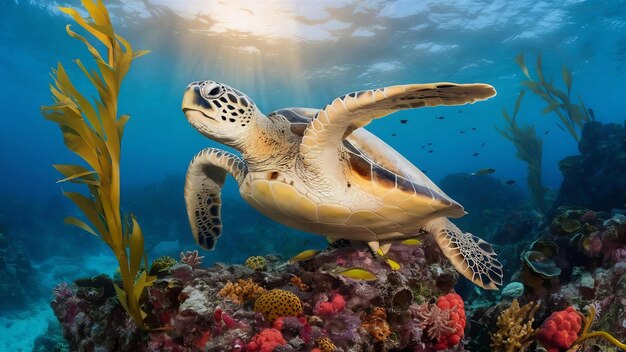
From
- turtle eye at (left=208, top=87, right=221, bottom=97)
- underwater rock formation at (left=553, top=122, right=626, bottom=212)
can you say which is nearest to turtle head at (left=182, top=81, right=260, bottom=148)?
turtle eye at (left=208, top=87, right=221, bottom=97)

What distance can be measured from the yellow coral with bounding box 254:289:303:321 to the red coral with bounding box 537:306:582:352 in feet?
7.13

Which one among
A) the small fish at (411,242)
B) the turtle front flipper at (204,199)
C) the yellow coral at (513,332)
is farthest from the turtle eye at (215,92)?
the yellow coral at (513,332)

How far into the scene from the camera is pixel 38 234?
1867cm

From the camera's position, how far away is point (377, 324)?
2.47 metres

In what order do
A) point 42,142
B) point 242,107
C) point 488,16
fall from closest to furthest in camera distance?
point 242,107, point 488,16, point 42,142

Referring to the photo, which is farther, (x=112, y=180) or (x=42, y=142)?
(x=42, y=142)

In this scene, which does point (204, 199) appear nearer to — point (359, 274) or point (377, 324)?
point (359, 274)

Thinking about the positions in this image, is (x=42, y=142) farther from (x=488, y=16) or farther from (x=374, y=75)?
(x=488, y=16)

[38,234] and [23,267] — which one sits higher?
[38,234]

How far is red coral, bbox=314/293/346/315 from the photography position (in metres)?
2.46

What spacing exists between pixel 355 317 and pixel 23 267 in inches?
616

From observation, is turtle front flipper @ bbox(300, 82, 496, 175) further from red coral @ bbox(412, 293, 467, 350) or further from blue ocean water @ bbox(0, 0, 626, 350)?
blue ocean water @ bbox(0, 0, 626, 350)

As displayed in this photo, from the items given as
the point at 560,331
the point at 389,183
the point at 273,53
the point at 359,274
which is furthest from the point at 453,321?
the point at 273,53

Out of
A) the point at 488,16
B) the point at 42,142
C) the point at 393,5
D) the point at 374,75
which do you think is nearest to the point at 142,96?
the point at 374,75
